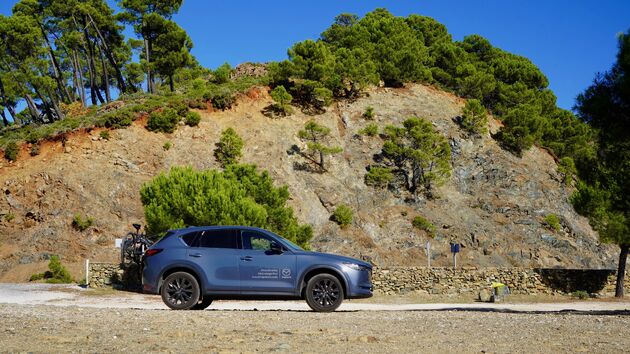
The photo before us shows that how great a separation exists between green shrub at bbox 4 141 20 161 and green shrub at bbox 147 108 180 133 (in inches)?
349

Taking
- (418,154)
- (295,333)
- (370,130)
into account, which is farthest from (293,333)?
(370,130)

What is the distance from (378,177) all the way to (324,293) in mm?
32881

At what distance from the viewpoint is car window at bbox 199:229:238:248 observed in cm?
1307

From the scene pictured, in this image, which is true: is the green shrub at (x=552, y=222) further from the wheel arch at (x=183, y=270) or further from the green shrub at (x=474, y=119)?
the wheel arch at (x=183, y=270)

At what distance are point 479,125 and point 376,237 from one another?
16.4 metres

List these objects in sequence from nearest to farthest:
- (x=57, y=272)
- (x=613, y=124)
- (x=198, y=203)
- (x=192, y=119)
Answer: (x=613, y=124), (x=198, y=203), (x=57, y=272), (x=192, y=119)

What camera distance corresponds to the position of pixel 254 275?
12.7 meters

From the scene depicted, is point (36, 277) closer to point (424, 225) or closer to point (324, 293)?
point (424, 225)

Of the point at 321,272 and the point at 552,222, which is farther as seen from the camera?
the point at 552,222

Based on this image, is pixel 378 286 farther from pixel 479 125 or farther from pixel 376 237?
pixel 479 125

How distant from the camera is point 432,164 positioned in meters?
46.8

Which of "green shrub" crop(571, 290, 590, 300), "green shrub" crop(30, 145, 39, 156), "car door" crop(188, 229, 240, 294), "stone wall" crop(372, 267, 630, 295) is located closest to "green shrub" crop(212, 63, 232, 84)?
"green shrub" crop(30, 145, 39, 156)

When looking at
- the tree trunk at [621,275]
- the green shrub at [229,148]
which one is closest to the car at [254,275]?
the tree trunk at [621,275]

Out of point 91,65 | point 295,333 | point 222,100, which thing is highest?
point 91,65
